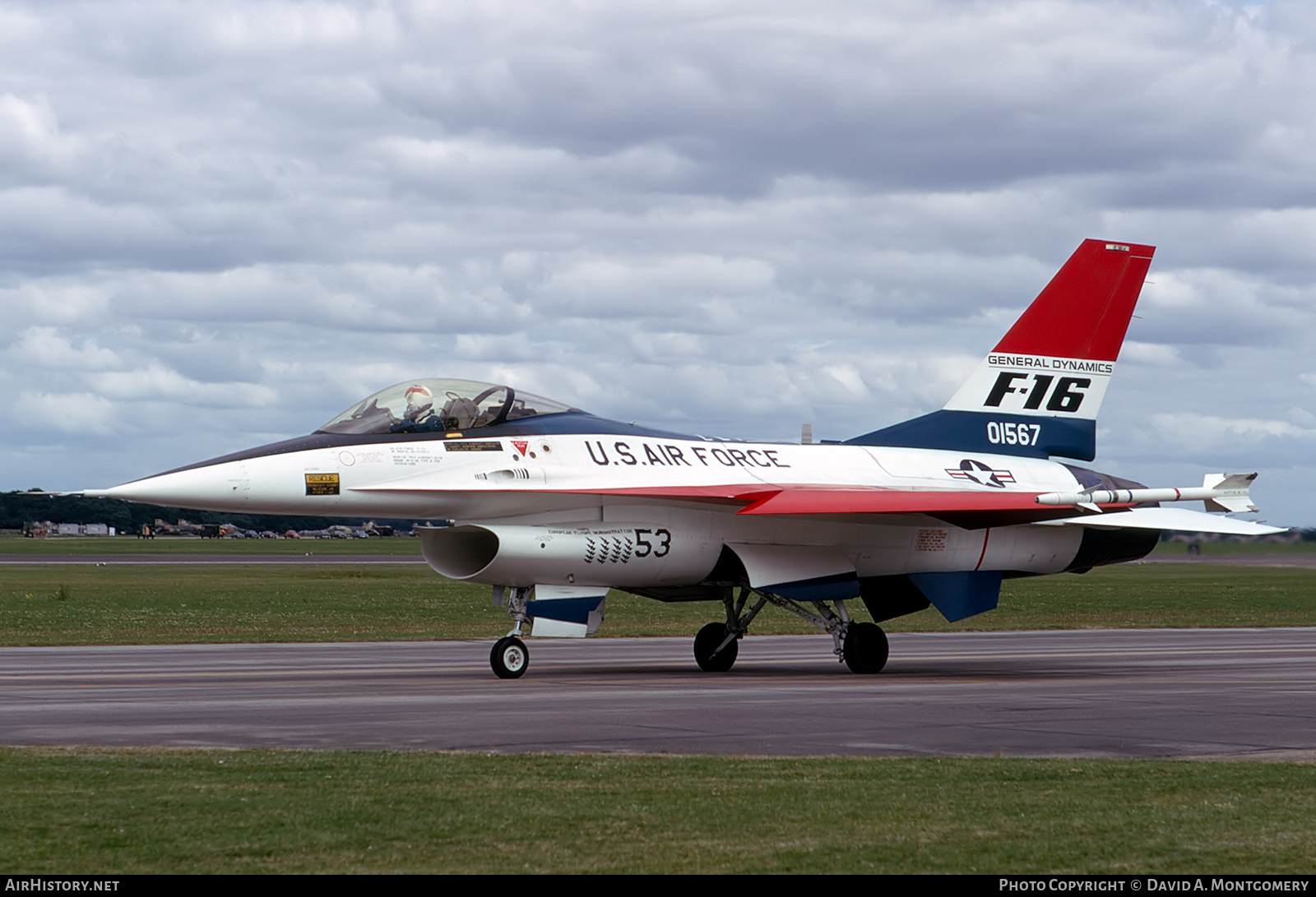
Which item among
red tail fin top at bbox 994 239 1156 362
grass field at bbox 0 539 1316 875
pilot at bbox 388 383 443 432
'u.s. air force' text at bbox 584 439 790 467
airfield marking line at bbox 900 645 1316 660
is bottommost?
airfield marking line at bbox 900 645 1316 660

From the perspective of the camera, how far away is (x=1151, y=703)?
51.1 feet

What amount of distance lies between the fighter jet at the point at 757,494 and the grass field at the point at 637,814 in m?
7.57

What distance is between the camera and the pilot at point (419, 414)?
61.0ft

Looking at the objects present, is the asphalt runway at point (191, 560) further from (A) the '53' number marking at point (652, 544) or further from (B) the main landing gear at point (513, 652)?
(B) the main landing gear at point (513, 652)

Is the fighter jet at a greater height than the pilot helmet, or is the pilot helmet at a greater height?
the pilot helmet

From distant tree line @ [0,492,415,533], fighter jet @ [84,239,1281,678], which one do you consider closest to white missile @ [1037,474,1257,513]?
fighter jet @ [84,239,1281,678]

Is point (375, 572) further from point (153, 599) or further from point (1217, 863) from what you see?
point (1217, 863)

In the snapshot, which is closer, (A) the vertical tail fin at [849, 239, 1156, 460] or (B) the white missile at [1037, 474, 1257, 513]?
(B) the white missile at [1037, 474, 1257, 513]

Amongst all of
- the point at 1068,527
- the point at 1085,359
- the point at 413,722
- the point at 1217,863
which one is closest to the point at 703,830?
the point at 1217,863

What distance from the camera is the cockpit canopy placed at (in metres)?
18.6

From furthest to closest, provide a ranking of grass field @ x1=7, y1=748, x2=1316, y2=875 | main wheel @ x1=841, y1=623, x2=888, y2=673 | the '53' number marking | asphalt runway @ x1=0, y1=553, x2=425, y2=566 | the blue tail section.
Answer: asphalt runway @ x1=0, y1=553, x2=425, y2=566
the blue tail section
main wheel @ x1=841, y1=623, x2=888, y2=673
the '53' number marking
grass field @ x1=7, y1=748, x2=1316, y2=875

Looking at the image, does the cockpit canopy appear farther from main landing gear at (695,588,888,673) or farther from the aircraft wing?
the aircraft wing

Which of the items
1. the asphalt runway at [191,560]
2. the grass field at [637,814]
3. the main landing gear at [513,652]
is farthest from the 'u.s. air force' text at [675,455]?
the asphalt runway at [191,560]

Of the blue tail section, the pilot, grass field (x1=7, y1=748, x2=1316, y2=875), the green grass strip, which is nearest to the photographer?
grass field (x1=7, y1=748, x2=1316, y2=875)
